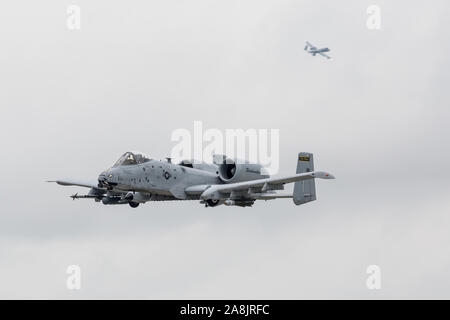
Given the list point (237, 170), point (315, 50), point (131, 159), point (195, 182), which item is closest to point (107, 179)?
point (131, 159)

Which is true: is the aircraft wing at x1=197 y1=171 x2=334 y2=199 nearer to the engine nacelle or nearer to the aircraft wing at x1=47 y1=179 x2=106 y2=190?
the engine nacelle

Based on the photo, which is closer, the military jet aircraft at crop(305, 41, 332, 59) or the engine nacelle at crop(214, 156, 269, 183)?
the engine nacelle at crop(214, 156, 269, 183)

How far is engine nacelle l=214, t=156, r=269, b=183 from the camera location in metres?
61.1

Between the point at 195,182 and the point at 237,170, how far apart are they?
325 cm

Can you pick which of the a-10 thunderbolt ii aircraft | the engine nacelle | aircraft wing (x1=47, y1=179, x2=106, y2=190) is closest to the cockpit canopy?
the a-10 thunderbolt ii aircraft

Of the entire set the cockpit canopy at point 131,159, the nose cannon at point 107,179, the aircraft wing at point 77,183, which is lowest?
the aircraft wing at point 77,183

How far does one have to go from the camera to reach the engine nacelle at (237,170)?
61.1 meters

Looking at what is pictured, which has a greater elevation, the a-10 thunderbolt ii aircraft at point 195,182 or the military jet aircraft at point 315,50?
the military jet aircraft at point 315,50

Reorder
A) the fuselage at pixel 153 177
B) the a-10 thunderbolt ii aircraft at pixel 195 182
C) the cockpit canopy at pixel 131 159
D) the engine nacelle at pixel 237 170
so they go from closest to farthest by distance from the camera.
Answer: the fuselage at pixel 153 177 → the a-10 thunderbolt ii aircraft at pixel 195 182 → the cockpit canopy at pixel 131 159 → the engine nacelle at pixel 237 170

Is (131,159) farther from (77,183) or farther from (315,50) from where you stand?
(315,50)

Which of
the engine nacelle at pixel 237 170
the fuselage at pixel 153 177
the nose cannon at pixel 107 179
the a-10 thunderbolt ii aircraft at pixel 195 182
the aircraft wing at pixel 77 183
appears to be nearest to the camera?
the nose cannon at pixel 107 179

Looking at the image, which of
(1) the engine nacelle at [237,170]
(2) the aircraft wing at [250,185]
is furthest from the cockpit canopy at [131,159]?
(1) the engine nacelle at [237,170]

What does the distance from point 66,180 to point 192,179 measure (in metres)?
11.2

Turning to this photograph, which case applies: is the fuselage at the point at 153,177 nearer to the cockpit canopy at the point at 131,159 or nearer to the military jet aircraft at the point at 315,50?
the cockpit canopy at the point at 131,159
